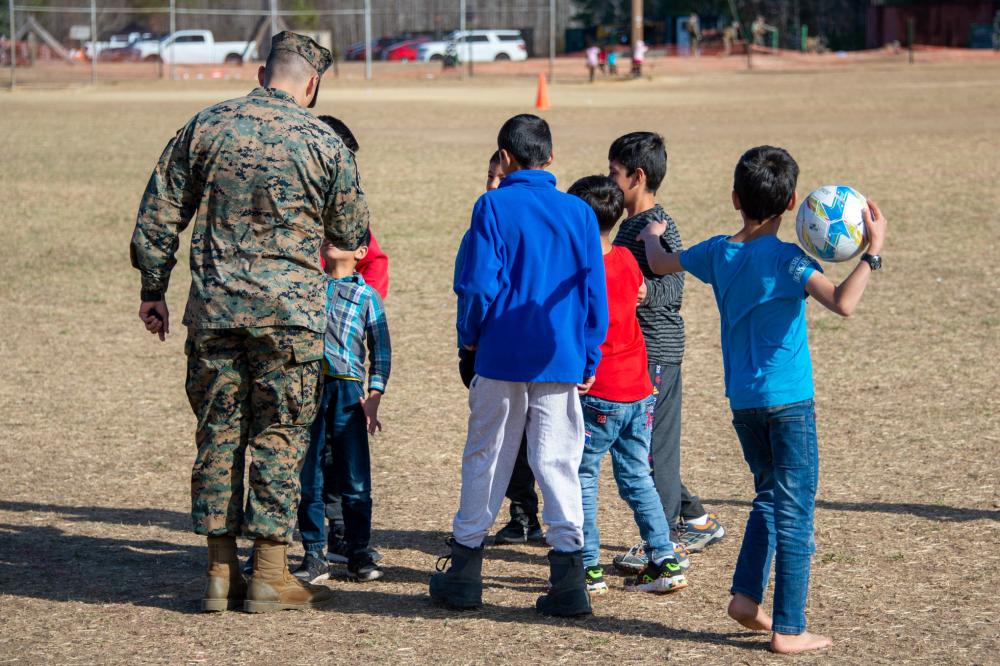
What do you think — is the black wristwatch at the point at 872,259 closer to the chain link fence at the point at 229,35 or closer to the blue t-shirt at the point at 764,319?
the blue t-shirt at the point at 764,319

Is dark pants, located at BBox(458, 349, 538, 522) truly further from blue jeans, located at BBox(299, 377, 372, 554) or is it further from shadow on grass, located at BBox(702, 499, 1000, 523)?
shadow on grass, located at BBox(702, 499, 1000, 523)

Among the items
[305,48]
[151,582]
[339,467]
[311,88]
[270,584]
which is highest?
[305,48]

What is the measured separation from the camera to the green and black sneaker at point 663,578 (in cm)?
489

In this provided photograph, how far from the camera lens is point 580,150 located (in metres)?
21.2

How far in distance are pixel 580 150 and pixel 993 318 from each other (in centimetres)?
1188

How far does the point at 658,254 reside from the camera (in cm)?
462

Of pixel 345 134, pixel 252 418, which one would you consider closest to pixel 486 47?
pixel 345 134

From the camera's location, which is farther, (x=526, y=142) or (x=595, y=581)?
(x=595, y=581)

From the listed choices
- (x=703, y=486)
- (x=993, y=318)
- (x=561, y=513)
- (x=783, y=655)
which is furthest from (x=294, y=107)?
(x=993, y=318)

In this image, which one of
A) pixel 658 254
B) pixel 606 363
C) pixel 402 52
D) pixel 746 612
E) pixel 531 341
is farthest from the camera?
pixel 402 52

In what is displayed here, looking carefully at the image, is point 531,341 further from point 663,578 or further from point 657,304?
point 663,578

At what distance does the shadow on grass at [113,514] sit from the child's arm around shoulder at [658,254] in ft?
Answer: 8.12

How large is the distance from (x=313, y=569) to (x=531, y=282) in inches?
59.0

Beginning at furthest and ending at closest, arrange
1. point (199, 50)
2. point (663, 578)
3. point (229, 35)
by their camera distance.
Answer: point (229, 35)
point (199, 50)
point (663, 578)
